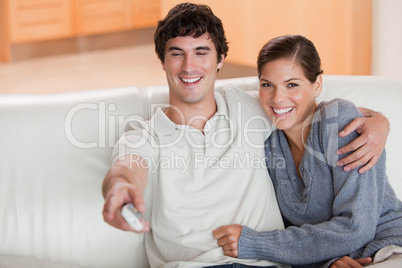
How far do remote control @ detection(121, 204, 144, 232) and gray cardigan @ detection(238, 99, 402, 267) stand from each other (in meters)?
0.56

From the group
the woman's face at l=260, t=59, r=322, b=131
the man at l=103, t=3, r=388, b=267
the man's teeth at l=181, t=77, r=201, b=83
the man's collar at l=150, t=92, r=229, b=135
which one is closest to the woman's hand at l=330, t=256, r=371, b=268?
the man at l=103, t=3, r=388, b=267

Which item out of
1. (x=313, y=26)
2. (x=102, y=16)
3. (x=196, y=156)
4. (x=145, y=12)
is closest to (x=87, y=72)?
(x=102, y=16)

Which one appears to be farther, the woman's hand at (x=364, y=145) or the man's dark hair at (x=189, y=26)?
the man's dark hair at (x=189, y=26)

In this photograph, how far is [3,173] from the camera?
2.00 metres

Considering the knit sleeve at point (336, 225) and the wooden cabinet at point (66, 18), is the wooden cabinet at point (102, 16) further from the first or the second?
the knit sleeve at point (336, 225)

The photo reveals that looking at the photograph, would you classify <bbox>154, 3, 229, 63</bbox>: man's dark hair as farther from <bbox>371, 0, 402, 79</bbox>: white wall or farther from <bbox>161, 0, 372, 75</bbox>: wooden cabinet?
<bbox>161, 0, 372, 75</bbox>: wooden cabinet

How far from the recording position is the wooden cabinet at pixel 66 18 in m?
5.81

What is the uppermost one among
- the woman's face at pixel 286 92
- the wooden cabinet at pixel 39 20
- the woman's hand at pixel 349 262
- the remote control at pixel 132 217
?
the wooden cabinet at pixel 39 20

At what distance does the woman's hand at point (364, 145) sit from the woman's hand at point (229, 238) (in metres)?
0.36

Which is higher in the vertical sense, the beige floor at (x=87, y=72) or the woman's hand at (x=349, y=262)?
the beige floor at (x=87, y=72)

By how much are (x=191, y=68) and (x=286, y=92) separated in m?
0.31

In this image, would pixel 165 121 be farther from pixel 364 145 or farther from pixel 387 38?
pixel 387 38

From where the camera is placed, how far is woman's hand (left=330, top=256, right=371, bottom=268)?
179 cm

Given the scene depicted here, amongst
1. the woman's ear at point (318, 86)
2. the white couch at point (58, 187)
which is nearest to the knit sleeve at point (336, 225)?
the woman's ear at point (318, 86)
